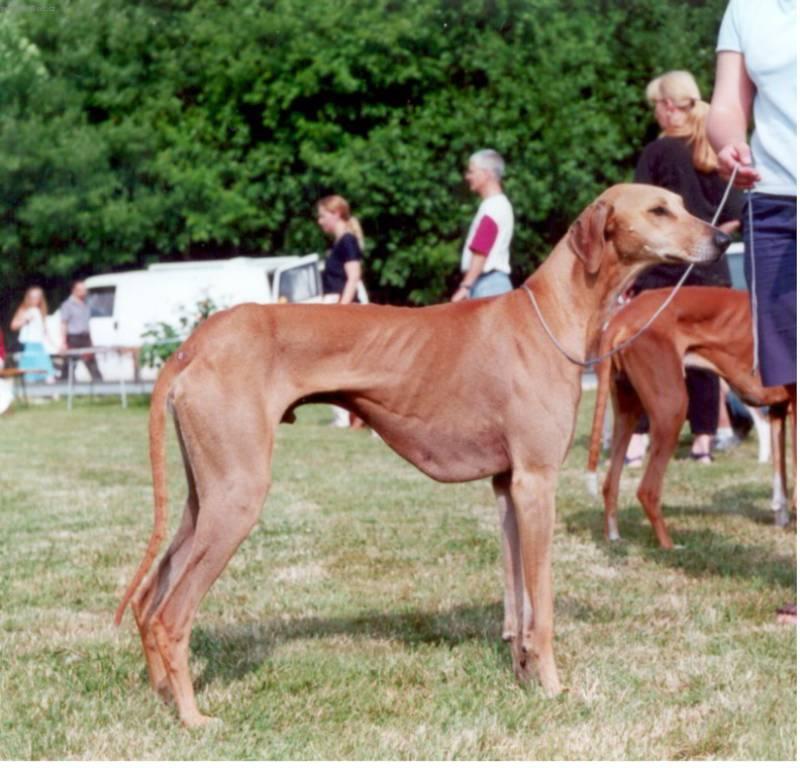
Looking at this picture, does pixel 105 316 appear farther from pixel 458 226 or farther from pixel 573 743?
pixel 573 743

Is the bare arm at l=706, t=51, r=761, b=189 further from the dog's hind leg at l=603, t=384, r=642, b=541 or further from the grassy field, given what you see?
the dog's hind leg at l=603, t=384, r=642, b=541

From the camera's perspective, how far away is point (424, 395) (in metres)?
4.31

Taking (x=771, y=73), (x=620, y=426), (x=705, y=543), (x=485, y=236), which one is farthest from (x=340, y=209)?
(x=771, y=73)

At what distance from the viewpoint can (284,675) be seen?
439cm

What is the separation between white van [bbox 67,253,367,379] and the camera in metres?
22.2

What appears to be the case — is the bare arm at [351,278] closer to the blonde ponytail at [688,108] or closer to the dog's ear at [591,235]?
the blonde ponytail at [688,108]

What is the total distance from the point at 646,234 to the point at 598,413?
8.76 ft

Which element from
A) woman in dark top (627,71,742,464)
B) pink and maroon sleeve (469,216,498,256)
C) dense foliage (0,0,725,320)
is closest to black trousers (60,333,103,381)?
dense foliage (0,0,725,320)

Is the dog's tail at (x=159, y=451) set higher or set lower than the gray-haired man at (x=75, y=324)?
higher

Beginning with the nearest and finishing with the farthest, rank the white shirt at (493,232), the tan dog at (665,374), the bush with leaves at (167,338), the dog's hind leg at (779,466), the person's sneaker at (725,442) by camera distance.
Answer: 1. the tan dog at (665,374)
2. the dog's hind leg at (779,466)
3. the white shirt at (493,232)
4. the person's sneaker at (725,442)
5. the bush with leaves at (167,338)

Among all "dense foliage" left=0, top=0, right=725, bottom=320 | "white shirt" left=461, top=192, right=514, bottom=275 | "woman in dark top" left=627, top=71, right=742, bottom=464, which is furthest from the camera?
→ "dense foliage" left=0, top=0, right=725, bottom=320

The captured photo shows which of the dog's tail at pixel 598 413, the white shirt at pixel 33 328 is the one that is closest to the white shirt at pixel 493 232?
the dog's tail at pixel 598 413

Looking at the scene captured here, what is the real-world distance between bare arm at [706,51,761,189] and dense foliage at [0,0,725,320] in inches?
857

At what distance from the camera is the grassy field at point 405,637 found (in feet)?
12.4
